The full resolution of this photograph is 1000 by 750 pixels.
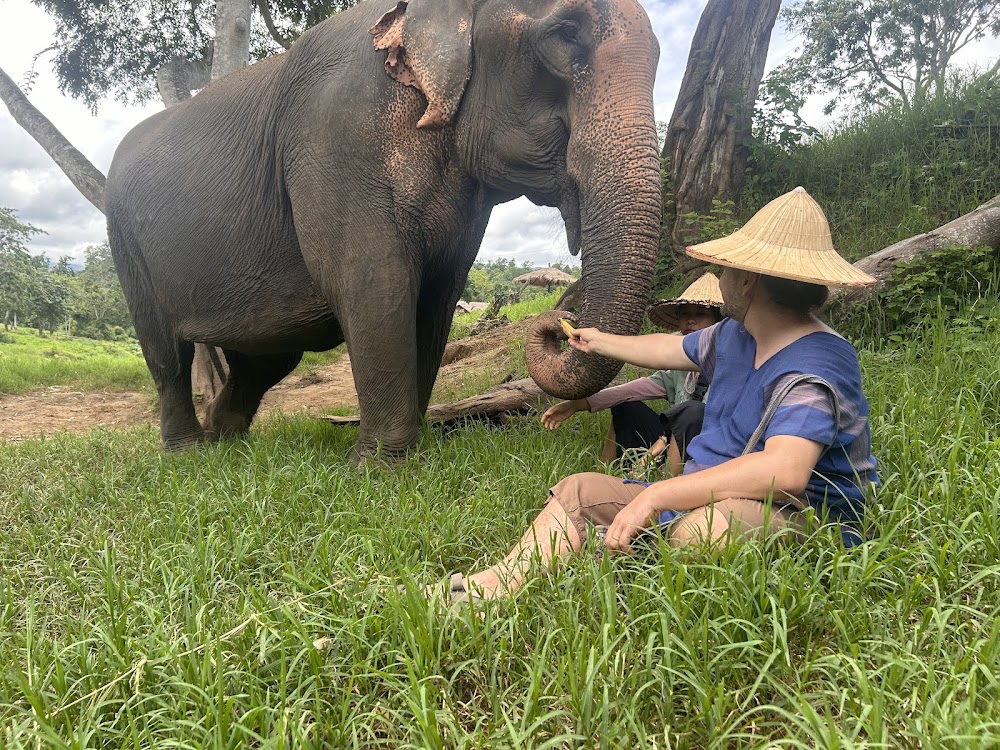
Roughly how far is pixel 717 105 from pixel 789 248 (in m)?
4.94

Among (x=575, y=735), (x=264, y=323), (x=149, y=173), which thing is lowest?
(x=575, y=735)

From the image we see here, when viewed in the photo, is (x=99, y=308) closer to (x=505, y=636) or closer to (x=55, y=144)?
(x=55, y=144)

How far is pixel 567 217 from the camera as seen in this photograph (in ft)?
9.27

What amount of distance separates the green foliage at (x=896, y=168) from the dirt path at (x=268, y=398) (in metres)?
3.30

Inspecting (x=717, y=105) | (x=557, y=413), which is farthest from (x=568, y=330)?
(x=717, y=105)

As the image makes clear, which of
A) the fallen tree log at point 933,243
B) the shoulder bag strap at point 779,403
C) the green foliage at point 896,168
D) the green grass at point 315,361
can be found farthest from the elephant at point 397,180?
the green grass at point 315,361

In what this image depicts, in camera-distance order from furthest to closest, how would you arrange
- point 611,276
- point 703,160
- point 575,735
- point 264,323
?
point 703,160
point 264,323
point 611,276
point 575,735

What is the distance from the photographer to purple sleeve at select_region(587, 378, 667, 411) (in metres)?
3.11

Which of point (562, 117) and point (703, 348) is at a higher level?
point (562, 117)

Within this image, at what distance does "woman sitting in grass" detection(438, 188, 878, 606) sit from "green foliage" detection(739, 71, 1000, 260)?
12.3ft

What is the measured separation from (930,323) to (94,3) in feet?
35.2

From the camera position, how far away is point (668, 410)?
2965mm

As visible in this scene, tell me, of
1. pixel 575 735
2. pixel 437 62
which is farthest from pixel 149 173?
pixel 575 735

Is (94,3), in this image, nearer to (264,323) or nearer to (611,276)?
(264,323)
